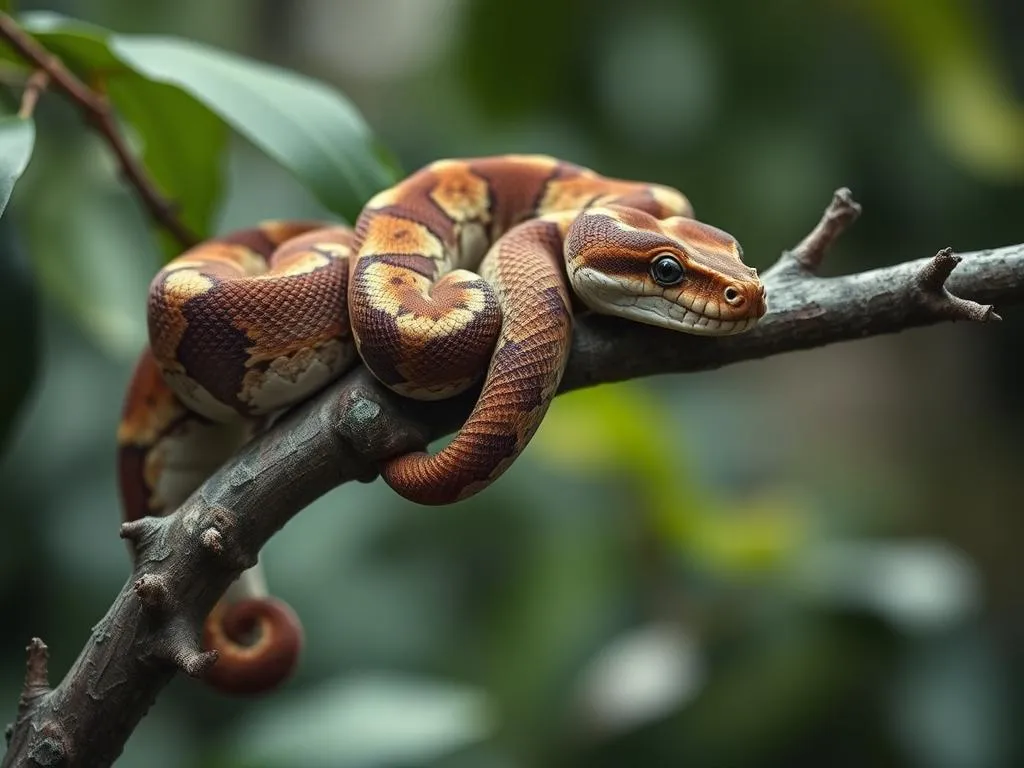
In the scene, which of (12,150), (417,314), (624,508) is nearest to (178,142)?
(12,150)

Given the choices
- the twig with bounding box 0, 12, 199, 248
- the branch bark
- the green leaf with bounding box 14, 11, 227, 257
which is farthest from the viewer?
the green leaf with bounding box 14, 11, 227, 257

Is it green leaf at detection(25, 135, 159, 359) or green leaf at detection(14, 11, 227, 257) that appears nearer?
green leaf at detection(14, 11, 227, 257)

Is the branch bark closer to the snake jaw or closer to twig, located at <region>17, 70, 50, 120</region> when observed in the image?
the snake jaw

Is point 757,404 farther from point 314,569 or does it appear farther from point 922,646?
point 314,569

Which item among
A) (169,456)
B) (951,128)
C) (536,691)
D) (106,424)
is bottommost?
(536,691)

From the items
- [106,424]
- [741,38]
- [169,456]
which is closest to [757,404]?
[741,38]

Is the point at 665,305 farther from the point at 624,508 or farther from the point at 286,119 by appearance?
the point at 624,508

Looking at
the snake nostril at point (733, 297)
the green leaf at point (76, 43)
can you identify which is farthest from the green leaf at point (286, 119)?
the snake nostril at point (733, 297)

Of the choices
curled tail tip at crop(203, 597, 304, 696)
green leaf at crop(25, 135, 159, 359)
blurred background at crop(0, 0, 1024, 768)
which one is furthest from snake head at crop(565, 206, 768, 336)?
green leaf at crop(25, 135, 159, 359)
